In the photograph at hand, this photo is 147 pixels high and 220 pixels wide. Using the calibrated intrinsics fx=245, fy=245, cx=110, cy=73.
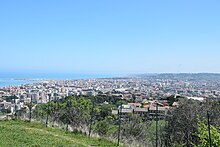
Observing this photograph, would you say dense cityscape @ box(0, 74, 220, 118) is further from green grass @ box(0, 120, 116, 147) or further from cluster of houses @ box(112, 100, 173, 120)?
green grass @ box(0, 120, 116, 147)

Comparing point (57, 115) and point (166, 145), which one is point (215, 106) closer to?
point (166, 145)

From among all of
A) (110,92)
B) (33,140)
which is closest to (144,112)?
(33,140)

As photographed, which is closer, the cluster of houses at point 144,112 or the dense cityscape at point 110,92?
the cluster of houses at point 144,112

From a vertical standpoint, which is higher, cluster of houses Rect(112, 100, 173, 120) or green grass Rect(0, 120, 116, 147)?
green grass Rect(0, 120, 116, 147)

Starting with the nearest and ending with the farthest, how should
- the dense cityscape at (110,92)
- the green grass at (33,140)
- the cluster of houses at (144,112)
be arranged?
the green grass at (33,140)
the cluster of houses at (144,112)
the dense cityscape at (110,92)

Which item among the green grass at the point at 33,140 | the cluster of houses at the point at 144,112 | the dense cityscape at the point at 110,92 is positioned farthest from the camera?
the dense cityscape at the point at 110,92

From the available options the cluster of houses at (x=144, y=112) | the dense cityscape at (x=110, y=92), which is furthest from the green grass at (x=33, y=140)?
the dense cityscape at (x=110, y=92)

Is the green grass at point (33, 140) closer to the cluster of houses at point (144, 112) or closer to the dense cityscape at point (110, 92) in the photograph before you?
the cluster of houses at point (144, 112)

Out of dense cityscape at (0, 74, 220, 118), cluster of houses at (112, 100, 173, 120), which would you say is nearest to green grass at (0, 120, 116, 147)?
cluster of houses at (112, 100, 173, 120)

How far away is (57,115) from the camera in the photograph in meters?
13.2

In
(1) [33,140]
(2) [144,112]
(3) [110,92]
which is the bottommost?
(3) [110,92]

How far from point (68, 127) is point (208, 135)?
6466 millimetres

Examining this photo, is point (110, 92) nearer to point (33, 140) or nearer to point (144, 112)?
point (144, 112)

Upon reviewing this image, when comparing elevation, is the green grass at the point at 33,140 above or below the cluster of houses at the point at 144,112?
above
